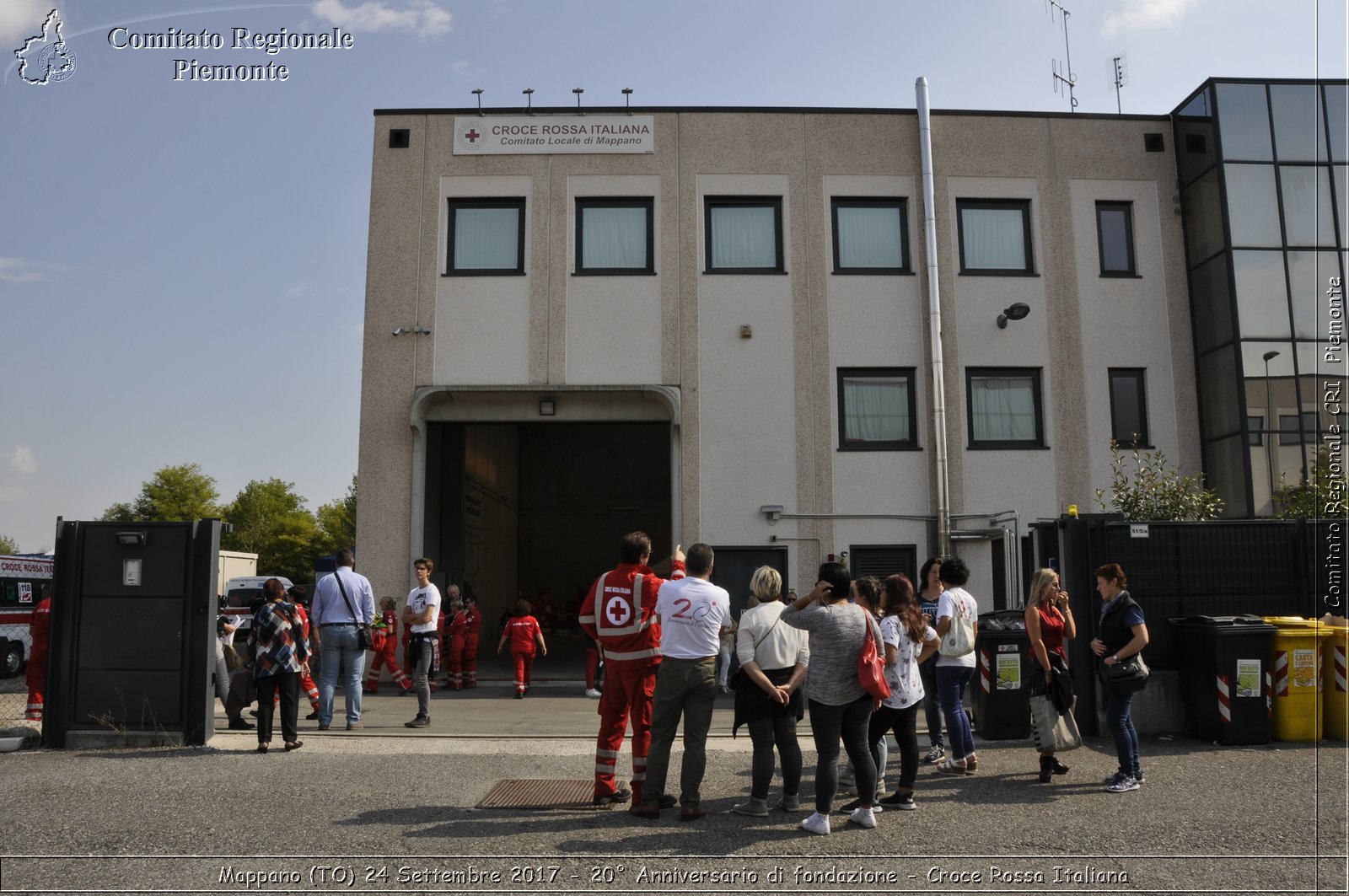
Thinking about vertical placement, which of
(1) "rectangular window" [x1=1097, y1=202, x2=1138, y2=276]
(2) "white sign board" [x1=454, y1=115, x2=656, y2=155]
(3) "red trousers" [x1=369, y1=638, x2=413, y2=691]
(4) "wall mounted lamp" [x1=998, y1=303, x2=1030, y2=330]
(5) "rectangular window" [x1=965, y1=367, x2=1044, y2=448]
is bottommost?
(3) "red trousers" [x1=369, y1=638, x2=413, y2=691]

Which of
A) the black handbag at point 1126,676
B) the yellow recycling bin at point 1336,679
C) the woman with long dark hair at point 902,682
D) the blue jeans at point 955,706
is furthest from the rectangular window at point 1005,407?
the woman with long dark hair at point 902,682

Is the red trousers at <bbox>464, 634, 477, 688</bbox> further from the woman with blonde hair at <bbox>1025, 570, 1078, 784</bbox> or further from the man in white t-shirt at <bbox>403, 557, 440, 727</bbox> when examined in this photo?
the woman with blonde hair at <bbox>1025, 570, 1078, 784</bbox>

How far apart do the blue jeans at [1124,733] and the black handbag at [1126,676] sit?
0.20ft

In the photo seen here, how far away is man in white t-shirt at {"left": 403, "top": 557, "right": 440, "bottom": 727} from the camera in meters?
11.0

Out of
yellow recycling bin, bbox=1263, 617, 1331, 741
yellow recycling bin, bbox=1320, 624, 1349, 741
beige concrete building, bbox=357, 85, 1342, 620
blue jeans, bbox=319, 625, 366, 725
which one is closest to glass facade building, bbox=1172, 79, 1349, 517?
beige concrete building, bbox=357, 85, 1342, 620

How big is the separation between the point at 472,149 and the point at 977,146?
28.7ft

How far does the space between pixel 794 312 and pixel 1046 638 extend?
994 cm

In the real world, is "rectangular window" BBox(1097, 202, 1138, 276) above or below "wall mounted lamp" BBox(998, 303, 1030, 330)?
above

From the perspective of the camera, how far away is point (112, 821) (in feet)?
21.1

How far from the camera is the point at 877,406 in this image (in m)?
17.4

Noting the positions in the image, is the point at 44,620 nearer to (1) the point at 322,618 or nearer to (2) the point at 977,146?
(1) the point at 322,618

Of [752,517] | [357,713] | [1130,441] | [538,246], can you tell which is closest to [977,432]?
[1130,441]

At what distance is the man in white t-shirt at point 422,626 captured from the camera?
11031 millimetres

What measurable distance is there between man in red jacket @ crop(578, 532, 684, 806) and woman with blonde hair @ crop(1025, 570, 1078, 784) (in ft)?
9.55
